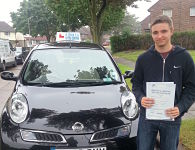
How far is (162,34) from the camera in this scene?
2.54 metres

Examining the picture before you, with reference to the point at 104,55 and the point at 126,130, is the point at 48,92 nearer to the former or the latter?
the point at 126,130

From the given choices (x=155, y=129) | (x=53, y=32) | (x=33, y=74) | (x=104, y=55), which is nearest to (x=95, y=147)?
(x=155, y=129)

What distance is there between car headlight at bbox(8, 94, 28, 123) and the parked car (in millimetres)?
14512

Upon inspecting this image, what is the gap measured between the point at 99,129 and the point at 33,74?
163 cm

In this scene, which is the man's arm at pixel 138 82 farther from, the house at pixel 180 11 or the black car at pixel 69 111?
the house at pixel 180 11

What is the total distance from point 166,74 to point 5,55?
56.6 ft

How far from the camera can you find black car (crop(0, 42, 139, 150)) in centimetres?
324

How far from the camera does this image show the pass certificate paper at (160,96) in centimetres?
256

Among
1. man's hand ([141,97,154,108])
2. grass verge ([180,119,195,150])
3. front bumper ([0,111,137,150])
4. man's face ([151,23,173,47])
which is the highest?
man's face ([151,23,173,47])

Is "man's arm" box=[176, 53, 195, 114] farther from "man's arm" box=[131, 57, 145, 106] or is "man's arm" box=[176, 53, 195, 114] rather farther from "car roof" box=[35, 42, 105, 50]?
"car roof" box=[35, 42, 105, 50]

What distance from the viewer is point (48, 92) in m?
3.87

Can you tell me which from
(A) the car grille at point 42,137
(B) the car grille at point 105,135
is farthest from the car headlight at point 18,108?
(B) the car grille at point 105,135

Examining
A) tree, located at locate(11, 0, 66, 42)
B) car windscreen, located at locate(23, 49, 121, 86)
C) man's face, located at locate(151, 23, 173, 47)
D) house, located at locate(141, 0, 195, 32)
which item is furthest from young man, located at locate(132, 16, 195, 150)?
tree, located at locate(11, 0, 66, 42)

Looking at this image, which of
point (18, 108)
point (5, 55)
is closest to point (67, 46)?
point (18, 108)
